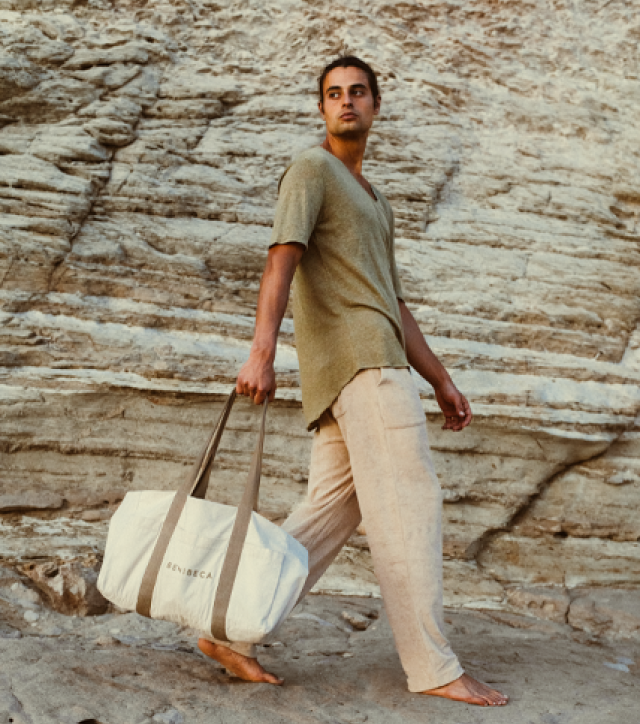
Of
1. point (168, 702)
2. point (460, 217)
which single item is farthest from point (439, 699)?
point (460, 217)

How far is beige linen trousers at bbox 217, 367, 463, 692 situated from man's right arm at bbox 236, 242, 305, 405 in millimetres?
377

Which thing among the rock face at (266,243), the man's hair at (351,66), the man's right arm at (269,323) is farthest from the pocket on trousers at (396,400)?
the rock face at (266,243)

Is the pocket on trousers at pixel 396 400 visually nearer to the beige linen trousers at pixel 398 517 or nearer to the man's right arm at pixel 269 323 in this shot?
the beige linen trousers at pixel 398 517

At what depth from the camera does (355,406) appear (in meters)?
2.91

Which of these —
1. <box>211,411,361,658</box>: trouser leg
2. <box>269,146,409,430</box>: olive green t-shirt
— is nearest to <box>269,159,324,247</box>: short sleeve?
<box>269,146,409,430</box>: olive green t-shirt

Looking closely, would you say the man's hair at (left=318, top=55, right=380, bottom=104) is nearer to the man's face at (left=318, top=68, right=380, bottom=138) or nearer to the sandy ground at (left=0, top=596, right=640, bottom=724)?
the man's face at (left=318, top=68, right=380, bottom=138)

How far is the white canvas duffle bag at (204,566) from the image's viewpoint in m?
2.43

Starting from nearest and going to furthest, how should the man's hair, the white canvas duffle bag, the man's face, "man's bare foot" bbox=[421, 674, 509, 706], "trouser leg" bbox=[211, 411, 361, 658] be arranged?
the white canvas duffle bag
"man's bare foot" bbox=[421, 674, 509, 706]
"trouser leg" bbox=[211, 411, 361, 658]
the man's face
the man's hair

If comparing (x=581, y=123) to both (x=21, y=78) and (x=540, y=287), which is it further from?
(x=21, y=78)

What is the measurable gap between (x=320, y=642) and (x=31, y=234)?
317 cm

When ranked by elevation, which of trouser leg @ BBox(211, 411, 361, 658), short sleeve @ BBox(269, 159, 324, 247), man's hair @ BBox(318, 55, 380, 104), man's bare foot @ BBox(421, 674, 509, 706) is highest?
man's hair @ BBox(318, 55, 380, 104)

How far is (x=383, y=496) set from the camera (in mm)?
2869

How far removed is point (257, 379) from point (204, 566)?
62 cm

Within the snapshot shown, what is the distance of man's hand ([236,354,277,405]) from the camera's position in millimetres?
2646
